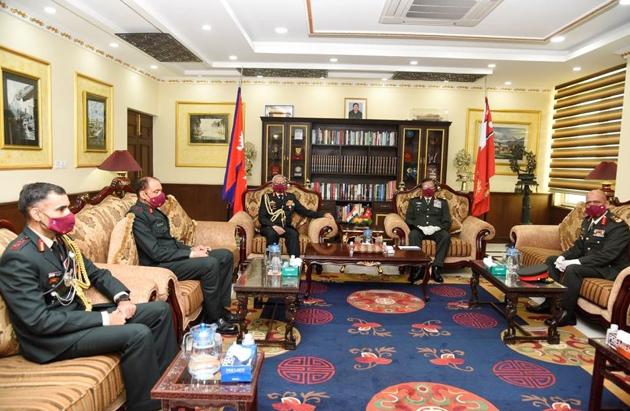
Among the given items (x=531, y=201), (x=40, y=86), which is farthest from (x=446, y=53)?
(x=40, y=86)

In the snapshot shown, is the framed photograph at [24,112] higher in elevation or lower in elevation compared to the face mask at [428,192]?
higher

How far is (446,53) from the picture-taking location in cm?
613

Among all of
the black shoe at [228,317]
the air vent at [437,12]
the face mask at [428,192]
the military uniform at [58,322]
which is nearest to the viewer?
the military uniform at [58,322]

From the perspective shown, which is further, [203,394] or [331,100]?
[331,100]

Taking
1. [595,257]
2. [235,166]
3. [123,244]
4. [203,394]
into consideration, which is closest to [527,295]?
[595,257]

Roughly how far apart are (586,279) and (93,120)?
5.98 metres

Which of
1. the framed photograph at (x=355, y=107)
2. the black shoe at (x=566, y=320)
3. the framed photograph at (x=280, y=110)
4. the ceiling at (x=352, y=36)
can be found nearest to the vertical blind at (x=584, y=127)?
the ceiling at (x=352, y=36)

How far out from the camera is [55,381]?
6.00 ft

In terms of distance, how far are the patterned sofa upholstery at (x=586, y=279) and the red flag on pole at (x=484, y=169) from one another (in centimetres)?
151

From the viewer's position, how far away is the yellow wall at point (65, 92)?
4492 millimetres

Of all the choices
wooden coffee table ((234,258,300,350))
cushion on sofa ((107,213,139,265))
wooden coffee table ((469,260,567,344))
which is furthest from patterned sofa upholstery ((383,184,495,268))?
cushion on sofa ((107,213,139,265))

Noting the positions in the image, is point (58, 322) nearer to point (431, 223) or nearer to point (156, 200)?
point (156, 200)

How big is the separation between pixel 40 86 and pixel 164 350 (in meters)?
3.83

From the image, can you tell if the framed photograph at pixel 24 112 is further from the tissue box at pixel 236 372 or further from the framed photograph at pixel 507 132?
the framed photograph at pixel 507 132
